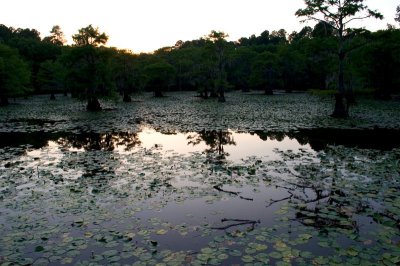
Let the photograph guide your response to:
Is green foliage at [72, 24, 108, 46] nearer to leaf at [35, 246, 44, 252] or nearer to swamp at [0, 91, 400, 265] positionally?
swamp at [0, 91, 400, 265]

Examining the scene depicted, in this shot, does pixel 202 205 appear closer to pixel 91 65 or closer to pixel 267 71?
pixel 91 65

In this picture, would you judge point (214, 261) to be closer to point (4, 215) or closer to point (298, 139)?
point (4, 215)

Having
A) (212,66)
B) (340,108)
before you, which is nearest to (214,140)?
(340,108)

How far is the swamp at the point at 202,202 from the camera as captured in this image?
5855 mm

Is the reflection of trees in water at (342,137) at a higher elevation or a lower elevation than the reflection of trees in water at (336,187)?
higher

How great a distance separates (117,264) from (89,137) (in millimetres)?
13967

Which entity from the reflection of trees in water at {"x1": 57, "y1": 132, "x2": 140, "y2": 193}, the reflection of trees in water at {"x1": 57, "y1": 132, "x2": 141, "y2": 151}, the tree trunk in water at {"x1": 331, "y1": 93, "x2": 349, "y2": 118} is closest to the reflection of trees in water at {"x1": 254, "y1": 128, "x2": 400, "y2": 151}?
the tree trunk in water at {"x1": 331, "y1": 93, "x2": 349, "y2": 118}

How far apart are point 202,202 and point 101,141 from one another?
10.3m

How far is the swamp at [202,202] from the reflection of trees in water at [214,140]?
0.58ft

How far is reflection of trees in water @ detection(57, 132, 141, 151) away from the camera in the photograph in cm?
1573

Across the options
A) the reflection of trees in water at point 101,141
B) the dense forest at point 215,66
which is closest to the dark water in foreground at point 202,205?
the reflection of trees in water at point 101,141

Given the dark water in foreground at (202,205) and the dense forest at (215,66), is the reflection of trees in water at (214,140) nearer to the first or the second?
the dark water in foreground at (202,205)

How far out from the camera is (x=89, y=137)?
726 inches

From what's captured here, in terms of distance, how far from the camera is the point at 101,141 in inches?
674
